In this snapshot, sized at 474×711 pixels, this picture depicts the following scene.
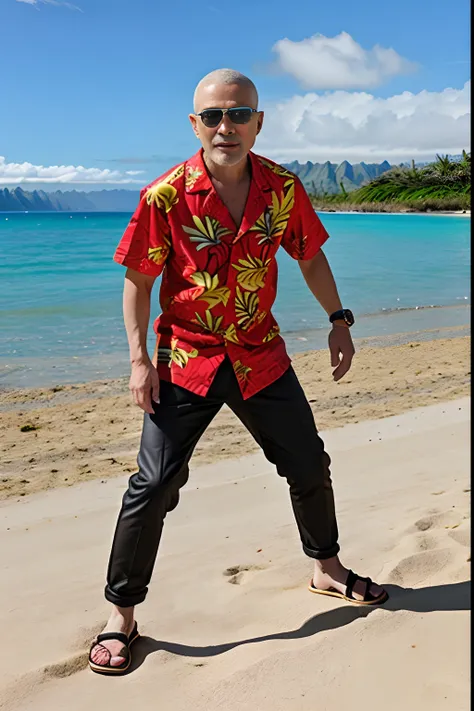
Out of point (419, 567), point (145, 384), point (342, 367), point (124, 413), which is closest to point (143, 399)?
point (145, 384)

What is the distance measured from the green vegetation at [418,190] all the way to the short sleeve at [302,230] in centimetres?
5629

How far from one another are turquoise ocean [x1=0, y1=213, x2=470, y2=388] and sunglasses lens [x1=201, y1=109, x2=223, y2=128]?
6.56 m

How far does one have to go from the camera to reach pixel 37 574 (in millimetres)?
3471

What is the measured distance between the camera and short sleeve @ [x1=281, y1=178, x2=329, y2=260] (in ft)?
9.17

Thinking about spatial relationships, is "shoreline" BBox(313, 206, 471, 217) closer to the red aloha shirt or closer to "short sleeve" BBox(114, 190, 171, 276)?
the red aloha shirt

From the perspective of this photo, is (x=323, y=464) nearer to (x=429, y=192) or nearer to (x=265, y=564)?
(x=265, y=564)

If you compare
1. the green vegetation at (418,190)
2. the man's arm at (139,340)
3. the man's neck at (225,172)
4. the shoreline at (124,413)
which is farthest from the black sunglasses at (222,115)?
the green vegetation at (418,190)

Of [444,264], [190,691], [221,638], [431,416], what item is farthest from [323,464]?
[444,264]

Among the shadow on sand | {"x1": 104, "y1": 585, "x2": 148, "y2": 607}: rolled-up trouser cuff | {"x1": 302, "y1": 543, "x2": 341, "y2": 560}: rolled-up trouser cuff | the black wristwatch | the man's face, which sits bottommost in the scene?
the shadow on sand

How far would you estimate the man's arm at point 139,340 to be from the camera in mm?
2637

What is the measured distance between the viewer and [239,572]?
11.1 ft

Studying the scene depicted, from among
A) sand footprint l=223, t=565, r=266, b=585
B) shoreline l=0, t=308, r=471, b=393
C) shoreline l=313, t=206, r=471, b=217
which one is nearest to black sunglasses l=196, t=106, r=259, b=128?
sand footprint l=223, t=565, r=266, b=585

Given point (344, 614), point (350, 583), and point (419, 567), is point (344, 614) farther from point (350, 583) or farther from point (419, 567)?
point (419, 567)

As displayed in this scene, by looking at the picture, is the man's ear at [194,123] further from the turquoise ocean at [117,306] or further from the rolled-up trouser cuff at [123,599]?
the turquoise ocean at [117,306]
